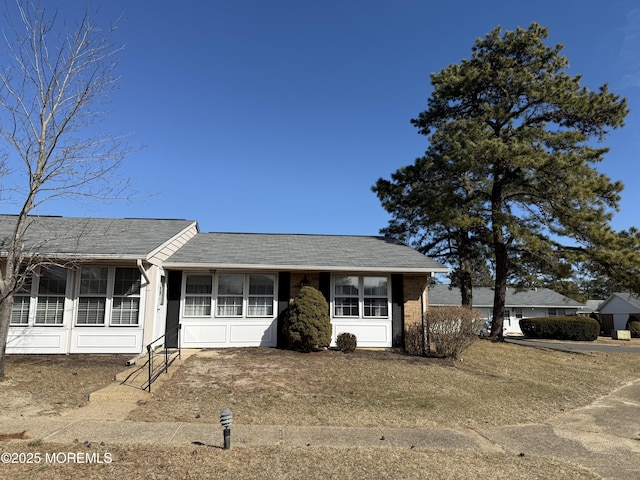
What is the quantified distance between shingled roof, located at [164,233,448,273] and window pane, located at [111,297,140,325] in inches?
60.3

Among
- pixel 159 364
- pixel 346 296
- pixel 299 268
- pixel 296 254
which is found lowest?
pixel 159 364

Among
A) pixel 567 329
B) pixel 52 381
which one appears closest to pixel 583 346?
pixel 567 329

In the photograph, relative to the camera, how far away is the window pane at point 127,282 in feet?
40.9

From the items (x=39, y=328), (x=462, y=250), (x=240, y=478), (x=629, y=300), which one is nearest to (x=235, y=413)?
(x=240, y=478)

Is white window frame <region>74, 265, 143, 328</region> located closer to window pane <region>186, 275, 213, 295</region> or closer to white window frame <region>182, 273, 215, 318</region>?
white window frame <region>182, 273, 215, 318</region>

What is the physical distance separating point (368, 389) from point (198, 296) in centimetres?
671

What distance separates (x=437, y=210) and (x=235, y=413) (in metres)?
14.9

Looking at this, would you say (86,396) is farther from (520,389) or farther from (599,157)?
(599,157)

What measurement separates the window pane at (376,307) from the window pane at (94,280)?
8.00 meters

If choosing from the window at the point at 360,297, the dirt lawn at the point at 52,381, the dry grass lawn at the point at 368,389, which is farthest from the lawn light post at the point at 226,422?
the window at the point at 360,297

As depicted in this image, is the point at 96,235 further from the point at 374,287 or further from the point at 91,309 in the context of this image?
the point at 374,287

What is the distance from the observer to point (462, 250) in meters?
22.0

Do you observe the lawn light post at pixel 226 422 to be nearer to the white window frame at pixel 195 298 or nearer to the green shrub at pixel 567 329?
the white window frame at pixel 195 298

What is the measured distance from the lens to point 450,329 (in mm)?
13453
